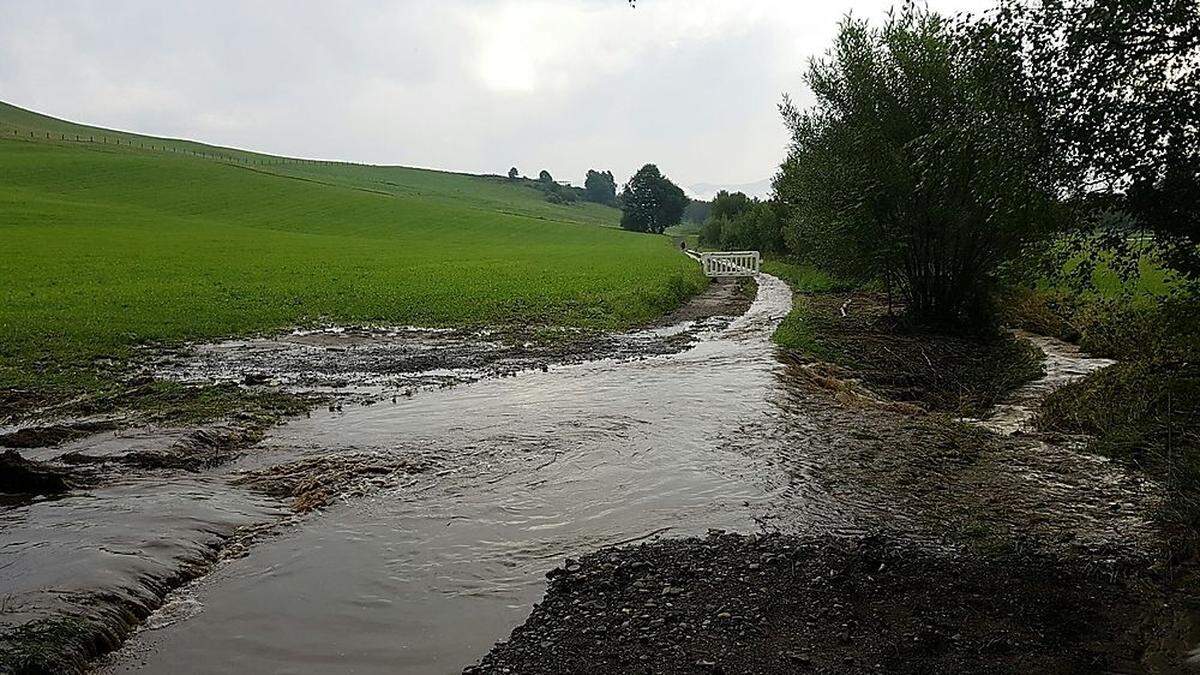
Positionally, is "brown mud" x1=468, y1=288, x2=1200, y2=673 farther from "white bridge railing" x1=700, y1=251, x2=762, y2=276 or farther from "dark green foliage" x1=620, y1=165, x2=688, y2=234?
"dark green foliage" x1=620, y1=165, x2=688, y2=234

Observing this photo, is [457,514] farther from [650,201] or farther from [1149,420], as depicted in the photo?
[650,201]

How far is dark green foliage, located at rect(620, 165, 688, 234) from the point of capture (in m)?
146

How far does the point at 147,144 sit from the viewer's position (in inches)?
5659

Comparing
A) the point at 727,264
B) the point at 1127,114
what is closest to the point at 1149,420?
the point at 1127,114

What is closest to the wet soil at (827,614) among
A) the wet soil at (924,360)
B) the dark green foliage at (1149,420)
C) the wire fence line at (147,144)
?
the dark green foliage at (1149,420)

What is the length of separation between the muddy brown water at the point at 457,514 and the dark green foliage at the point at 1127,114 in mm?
3113

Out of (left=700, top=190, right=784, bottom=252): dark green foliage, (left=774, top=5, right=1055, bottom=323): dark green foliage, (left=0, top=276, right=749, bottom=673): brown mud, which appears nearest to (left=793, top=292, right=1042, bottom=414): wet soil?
(left=774, top=5, right=1055, bottom=323): dark green foliage

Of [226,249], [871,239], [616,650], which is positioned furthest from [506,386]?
[226,249]

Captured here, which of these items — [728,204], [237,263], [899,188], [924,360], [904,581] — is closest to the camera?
[904,581]

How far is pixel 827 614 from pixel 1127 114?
679 centimetres

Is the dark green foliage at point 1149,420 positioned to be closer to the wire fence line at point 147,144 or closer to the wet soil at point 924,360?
the wet soil at point 924,360

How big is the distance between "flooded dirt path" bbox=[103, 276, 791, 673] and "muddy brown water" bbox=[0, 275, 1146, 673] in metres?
0.02

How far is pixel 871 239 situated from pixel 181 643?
24.0 meters

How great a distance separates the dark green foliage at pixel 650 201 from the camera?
146 meters
